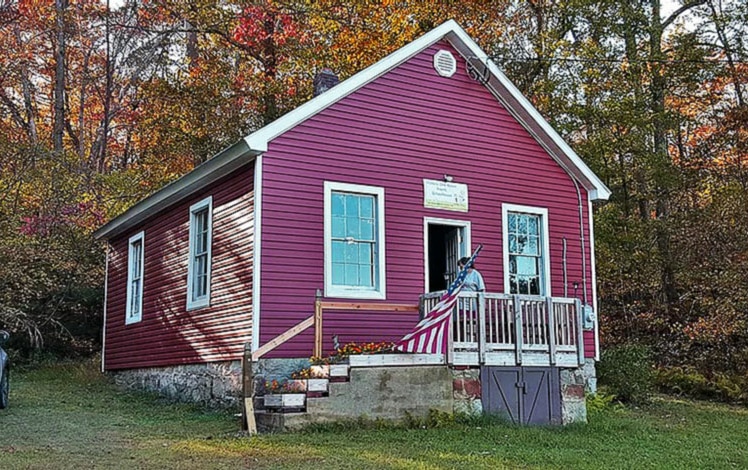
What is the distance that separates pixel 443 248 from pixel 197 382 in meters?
4.67

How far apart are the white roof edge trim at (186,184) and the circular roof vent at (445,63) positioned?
12.9ft

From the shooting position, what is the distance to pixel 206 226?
13953 mm

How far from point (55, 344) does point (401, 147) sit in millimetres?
13367

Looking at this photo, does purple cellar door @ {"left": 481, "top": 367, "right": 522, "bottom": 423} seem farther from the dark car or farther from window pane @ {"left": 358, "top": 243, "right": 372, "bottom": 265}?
the dark car

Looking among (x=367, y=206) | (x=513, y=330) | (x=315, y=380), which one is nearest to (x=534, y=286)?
(x=513, y=330)

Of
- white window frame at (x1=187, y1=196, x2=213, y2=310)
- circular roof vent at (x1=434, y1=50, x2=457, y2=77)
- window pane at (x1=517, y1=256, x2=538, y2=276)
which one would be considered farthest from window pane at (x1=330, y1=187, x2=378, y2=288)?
window pane at (x1=517, y1=256, x2=538, y2=276)

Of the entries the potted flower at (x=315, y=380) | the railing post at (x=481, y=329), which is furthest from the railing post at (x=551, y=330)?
the potted flower at (x=315, y=380)

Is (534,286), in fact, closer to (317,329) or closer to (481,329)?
(481,329)

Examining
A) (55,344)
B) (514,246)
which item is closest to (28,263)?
(55,344)

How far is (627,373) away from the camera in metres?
15.5

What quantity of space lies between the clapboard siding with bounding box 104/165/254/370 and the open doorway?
9.85ft

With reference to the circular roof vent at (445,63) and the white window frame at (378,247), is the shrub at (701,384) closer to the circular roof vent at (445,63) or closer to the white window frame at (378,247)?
the white window frame at (378,247)

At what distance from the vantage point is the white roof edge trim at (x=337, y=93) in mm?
11859

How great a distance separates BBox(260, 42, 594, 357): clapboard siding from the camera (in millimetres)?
11992
